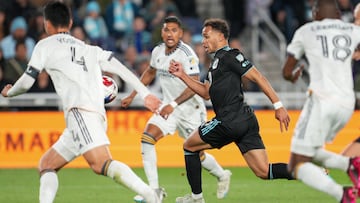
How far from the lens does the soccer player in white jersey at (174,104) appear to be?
480 inches

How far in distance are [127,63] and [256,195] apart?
7.09 m

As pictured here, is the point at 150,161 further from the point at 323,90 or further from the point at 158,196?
the point at 323,90

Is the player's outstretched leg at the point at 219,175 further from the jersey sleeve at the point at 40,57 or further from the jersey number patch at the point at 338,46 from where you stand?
the jersey number patch at the point at 338,46

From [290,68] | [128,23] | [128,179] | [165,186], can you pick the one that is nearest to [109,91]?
[128,179]

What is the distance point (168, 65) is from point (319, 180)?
4.19 metres

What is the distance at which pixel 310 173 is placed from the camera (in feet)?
29.1

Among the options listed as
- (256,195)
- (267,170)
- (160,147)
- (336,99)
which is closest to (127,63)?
(160,147)

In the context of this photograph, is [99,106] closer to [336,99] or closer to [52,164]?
[52,164]

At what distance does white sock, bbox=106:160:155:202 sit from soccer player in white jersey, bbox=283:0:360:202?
4.60 ft

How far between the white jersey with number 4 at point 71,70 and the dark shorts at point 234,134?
65.8 inches

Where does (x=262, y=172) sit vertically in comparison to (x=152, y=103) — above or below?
below

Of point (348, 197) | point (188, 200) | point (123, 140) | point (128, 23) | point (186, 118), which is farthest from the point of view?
point (128, 23)

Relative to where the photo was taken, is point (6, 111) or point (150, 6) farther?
point (150, 6)

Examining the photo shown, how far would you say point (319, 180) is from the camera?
29.0 ft
